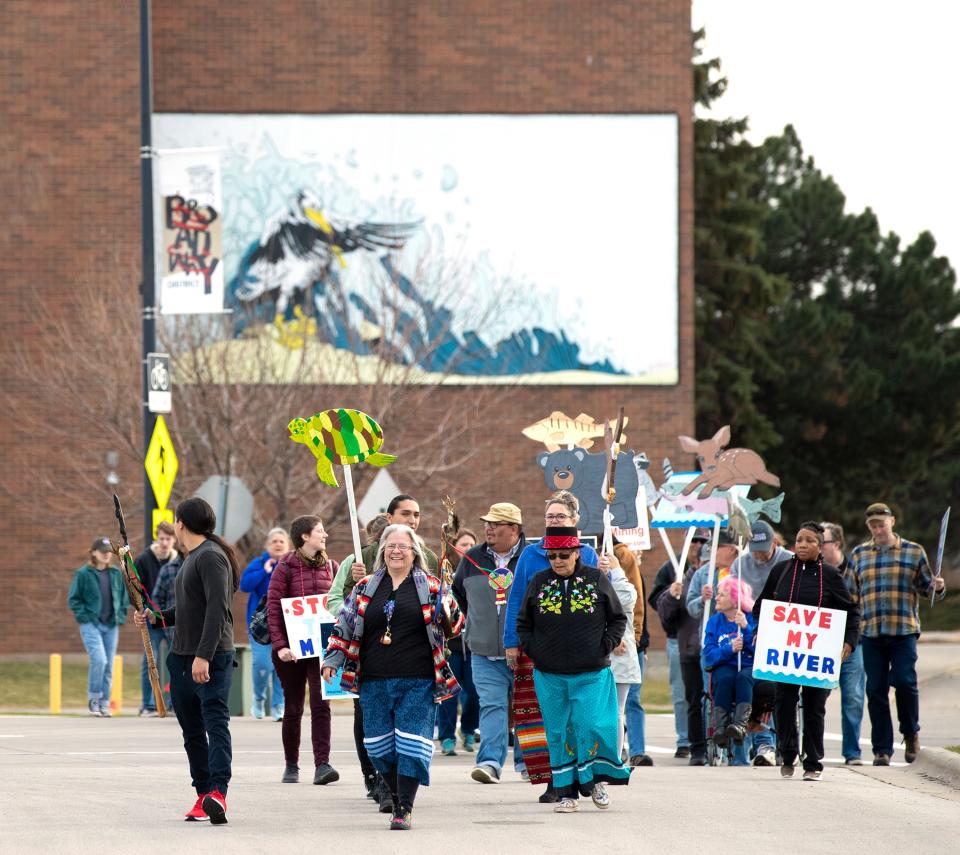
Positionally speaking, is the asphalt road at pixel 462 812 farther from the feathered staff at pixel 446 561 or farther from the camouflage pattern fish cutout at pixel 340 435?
the camouflage pattern fish cutout at pixel 340 435

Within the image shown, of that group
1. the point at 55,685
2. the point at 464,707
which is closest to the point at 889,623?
the point at 464,707

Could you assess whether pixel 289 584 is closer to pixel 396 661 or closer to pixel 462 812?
pixel 462 812

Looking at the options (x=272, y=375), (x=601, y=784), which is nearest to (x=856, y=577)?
(x=601, y=784)

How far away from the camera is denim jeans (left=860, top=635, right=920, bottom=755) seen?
15.7 metres

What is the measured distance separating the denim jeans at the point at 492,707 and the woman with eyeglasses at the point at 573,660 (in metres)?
1.75

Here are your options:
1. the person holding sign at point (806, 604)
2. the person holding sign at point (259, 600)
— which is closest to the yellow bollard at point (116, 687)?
the person holding sign at point (259, 600)

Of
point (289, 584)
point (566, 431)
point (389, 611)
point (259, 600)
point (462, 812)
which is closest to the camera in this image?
point (389, 611)

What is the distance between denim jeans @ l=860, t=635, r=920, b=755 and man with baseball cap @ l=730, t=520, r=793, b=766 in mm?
844

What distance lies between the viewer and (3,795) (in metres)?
12.6

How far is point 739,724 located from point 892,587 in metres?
1.63

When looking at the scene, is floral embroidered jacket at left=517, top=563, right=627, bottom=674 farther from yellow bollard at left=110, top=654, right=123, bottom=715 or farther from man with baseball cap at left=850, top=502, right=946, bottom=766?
yellow bollard at left=110, top=654, right=123, bottom=715

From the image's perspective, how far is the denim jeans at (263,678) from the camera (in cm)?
2136

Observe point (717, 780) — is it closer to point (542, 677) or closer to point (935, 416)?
point (542, 677)

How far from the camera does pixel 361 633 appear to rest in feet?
36.9
